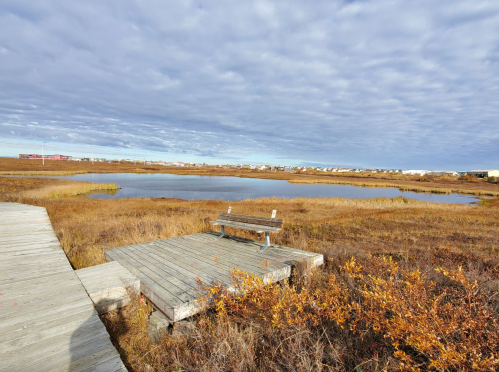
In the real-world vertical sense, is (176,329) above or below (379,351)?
below

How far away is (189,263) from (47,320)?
8.78 feet

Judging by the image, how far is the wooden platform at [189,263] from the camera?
13.1ft

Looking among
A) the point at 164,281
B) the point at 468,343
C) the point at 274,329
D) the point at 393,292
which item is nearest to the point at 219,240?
the point at 164,281

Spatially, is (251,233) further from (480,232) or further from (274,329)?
(480,232)

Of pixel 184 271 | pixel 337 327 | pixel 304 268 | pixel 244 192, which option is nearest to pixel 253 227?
pixel 304 268

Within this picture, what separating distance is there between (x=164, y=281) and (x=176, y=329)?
1093 mm

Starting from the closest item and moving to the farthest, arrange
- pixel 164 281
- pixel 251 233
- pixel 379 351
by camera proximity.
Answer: pixel 379 351 < pixel 164 281 < pixel 251 233

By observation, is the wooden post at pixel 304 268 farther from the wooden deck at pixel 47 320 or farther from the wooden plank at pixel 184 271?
the wooden deck at pixel 47 320

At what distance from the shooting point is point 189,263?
5.48 metres

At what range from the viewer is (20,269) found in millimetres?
4648

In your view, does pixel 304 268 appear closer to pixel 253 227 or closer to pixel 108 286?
pixel 253 227

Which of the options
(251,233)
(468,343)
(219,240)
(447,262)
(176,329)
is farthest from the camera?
(251,233)

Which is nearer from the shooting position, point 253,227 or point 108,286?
point 108,286

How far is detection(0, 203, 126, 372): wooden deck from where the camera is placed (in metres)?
2.48
